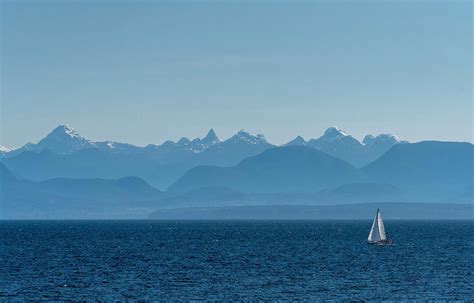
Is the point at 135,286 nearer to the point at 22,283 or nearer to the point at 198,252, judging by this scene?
the point at 22,283

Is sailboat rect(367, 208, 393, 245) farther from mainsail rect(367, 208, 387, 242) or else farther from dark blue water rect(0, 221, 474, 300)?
dark blue water rect(0, 221, 474, 300)

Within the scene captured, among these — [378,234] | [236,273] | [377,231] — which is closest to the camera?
[236,273]

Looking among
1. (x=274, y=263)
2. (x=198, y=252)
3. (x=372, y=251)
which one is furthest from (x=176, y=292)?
(x=372, y=251)

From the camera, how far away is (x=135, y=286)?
10150cm

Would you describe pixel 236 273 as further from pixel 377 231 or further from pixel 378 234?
pixel 378 234

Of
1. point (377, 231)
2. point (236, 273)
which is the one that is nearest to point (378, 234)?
point (377, 231)

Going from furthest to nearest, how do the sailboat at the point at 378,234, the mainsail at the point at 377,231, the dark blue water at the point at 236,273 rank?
the sailboat at the point at 378,234, the mainsail at the point at 377,231, the dark blue water at the point at 236,273

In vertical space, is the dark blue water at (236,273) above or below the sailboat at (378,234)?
below

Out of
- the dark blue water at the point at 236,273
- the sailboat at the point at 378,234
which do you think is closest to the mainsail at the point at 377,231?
the sailboat at the point at 378,234

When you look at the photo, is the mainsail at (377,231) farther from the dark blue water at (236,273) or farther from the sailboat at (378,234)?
the dark blue water at (236,273)

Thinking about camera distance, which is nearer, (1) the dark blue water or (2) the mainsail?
(1) the dark blue water

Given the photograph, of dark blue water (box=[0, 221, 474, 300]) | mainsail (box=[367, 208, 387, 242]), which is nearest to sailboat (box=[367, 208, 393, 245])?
mainsail (box=[367, 208, 387, 242])

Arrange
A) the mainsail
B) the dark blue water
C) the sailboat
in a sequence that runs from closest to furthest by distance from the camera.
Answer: the dark blue water → the mainsail → the sailboat

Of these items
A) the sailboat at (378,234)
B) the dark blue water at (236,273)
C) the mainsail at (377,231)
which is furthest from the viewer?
the sailboat at (378,234)
